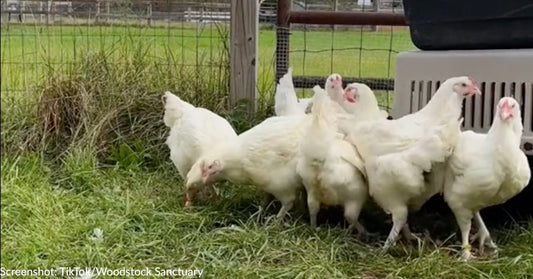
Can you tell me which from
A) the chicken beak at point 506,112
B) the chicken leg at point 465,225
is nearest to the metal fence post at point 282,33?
the chicken leg at point 465,225

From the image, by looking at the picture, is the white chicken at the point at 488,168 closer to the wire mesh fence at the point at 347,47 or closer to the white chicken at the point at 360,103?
the white chicken at the point at 360,103

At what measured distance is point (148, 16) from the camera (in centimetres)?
355

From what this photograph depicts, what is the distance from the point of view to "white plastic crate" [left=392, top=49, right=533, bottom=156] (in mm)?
2234

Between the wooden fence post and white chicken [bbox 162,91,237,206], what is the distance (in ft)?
1.92

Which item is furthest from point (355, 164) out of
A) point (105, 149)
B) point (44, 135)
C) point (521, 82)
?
point (44, 135)

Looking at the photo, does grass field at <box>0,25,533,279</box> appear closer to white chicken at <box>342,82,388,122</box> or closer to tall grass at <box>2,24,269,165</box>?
tall grass at <box>2,24,269,165</box>

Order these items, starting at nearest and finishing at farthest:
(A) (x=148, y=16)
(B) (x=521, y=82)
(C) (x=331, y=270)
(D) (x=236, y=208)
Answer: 1. (C) (x=331, y=270)
2. (B) (x=521, y=82)
3. (D) (x=236, y=208)
4. (A) (x=148, y=16)

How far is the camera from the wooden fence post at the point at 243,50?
11.2 ft

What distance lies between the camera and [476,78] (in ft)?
7.70

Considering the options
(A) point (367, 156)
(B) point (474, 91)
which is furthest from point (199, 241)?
(B) point (474, 91)

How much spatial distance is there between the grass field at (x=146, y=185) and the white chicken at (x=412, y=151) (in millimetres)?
149

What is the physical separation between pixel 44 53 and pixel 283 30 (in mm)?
1131

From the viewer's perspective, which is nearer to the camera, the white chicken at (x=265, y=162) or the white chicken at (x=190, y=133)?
the white chicken at (x=265, y=162)

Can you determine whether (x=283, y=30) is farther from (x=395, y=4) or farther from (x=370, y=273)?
(x=370, y=273)
